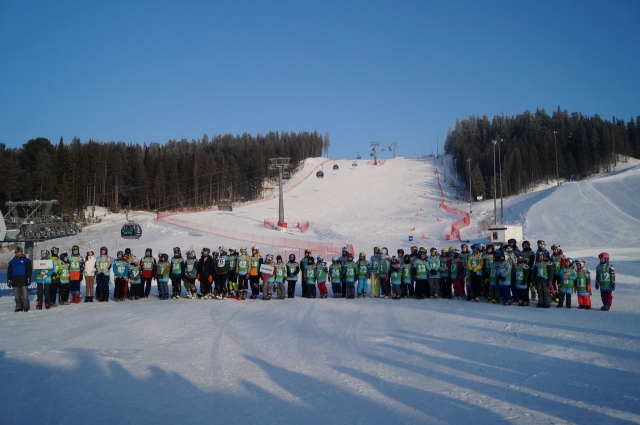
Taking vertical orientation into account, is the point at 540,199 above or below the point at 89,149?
below

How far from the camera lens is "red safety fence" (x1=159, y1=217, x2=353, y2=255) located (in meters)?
30.8

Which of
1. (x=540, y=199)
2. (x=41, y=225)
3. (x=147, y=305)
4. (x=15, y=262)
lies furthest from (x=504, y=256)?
(x=540, y=199)

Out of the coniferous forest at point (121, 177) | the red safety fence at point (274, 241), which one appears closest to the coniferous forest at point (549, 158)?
the coniferous forest at point (121, 177)

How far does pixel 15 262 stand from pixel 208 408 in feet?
33.8

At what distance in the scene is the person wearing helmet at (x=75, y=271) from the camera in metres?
13.9

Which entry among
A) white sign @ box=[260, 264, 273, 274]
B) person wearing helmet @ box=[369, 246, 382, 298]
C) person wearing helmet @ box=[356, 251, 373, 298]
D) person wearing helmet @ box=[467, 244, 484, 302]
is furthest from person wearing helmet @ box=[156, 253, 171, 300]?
person wearing helmet @ box=[467, 244, 484, 302]

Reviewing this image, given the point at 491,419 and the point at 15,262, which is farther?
the point at 15,262

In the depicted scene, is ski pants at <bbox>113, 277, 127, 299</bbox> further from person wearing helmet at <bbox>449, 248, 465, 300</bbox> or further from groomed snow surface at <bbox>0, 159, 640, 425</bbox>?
person wearing helmet at <bbox>449, 248, 465, 300</bbox>

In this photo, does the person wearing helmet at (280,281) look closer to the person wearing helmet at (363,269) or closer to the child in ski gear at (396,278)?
the person wearing helmet at (363,269)

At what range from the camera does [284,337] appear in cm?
865

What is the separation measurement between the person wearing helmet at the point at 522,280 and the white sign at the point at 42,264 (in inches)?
494

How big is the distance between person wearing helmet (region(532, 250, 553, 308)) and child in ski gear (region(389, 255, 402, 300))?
410 centimetres

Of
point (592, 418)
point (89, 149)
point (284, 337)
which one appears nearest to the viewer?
point (592, 418)

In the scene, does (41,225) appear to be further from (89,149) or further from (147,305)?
(89,149)
